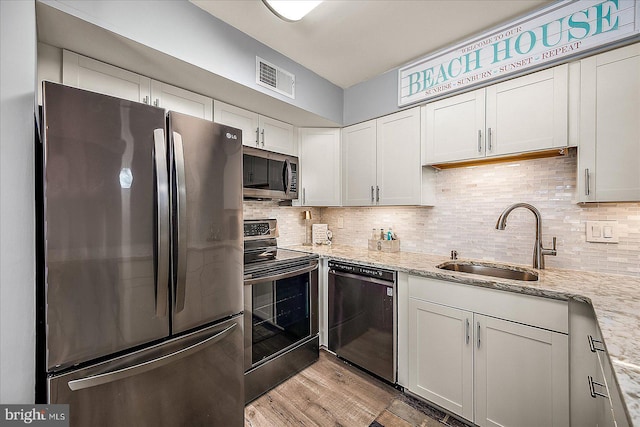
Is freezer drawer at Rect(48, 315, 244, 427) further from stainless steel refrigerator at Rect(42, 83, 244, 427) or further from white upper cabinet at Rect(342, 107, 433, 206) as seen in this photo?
white upper cabinet at Rect(342, 107, 433, 206)

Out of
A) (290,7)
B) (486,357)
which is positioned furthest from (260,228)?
(486,357)

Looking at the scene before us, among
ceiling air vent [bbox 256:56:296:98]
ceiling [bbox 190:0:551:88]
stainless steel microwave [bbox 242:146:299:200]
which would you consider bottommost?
stainless steel microwave [bbox 242:146:299:200]

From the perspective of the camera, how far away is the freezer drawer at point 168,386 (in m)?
1.08

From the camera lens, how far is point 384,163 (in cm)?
247

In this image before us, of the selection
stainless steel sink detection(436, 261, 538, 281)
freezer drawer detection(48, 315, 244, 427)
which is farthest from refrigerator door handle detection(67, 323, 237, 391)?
stainless steel sink detection(436, 261, 538, 281)

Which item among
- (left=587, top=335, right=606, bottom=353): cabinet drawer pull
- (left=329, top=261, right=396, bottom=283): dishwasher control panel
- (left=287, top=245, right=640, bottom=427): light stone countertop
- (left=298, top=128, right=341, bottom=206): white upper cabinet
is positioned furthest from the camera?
(left=298, top=128, right=341, bottom=206): white upper cabinet

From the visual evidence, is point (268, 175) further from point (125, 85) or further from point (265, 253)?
point (125, 85)

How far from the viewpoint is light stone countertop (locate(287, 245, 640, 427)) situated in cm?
67

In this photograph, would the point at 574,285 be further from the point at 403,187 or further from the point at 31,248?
the point at 31,248

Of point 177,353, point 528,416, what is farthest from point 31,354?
point 528,416

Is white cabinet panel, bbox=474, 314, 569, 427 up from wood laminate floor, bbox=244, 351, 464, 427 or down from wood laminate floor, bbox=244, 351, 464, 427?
up

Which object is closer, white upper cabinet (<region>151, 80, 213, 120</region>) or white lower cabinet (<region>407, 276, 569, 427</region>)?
white lower cabinet (<region>407, 276, 569, 427</region>)

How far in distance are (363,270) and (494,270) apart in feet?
3.10

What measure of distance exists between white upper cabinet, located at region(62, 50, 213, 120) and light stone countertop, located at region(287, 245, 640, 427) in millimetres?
1580
